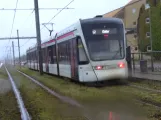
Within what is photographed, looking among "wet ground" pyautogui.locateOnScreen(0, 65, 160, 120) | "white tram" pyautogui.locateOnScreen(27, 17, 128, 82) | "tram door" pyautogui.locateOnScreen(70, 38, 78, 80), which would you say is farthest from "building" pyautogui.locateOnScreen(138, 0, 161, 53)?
"wet ground" pyautogui.locateOnScreen(0, 65, 160, 120)

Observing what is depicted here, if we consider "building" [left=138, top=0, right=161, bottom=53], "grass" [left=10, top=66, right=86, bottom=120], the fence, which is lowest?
"grass" [left=10, top=66, right=86, bottom=120]

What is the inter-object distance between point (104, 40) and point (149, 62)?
215 inches

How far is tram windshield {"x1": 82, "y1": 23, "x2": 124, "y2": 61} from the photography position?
1645 centimetres

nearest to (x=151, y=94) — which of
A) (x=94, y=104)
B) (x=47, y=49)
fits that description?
(x=94, y=104)

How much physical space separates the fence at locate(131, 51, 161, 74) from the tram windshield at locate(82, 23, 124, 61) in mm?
4055

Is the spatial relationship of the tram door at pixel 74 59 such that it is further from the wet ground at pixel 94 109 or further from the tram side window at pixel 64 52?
the wet ground at pixel 94 109

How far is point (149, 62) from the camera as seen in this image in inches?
830

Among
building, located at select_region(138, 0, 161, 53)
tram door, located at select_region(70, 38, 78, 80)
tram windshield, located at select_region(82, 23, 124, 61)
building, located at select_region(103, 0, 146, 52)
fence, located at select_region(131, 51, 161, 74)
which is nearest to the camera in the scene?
tram windshield, located at select_region(82, 23, 124, 61)

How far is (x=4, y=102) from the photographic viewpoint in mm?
13180

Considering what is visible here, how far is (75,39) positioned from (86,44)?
1.30 metres

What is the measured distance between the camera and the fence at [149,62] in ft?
66.7

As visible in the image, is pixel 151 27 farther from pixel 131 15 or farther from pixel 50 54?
pixel 50 54

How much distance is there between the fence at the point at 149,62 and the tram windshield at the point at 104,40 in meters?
4.06

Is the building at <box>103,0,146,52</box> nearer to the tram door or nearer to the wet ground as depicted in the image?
the tram door
